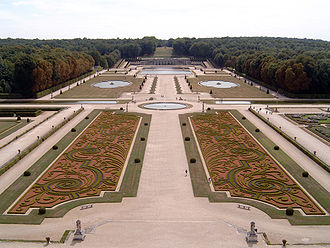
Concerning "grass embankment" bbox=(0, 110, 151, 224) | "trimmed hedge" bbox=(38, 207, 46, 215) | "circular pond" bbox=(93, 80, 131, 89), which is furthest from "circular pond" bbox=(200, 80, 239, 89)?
"trimmed hedge" bbox=(38, 207, 46, 215)

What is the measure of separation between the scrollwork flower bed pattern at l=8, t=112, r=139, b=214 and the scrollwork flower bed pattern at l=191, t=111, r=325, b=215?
1082 centimetres

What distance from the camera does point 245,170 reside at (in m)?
35.0

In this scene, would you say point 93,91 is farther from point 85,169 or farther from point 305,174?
point 305,174

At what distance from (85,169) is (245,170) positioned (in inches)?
709

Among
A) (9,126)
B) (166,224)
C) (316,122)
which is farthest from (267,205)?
(9,126)

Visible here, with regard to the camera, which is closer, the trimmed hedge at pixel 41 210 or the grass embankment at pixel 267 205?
the grass embankment at pixel 267 205

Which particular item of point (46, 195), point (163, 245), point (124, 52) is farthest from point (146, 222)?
point (124, 52)

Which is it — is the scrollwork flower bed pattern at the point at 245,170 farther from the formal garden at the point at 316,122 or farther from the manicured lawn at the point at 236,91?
the manicured lawn at the point at 236,91

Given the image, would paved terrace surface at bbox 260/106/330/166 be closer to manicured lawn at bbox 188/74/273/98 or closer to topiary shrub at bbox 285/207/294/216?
topiary shrub at bbox 285/207/294/216

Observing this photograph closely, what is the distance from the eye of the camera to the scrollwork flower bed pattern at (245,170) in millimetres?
28938

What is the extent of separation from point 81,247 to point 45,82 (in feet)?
215

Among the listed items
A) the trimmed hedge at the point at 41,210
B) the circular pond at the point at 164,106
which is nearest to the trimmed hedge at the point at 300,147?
the circular pond at the point at 164,106

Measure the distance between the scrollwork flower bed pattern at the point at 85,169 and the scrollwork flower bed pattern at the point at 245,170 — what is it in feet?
35.5

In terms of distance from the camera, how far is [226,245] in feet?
69.6
